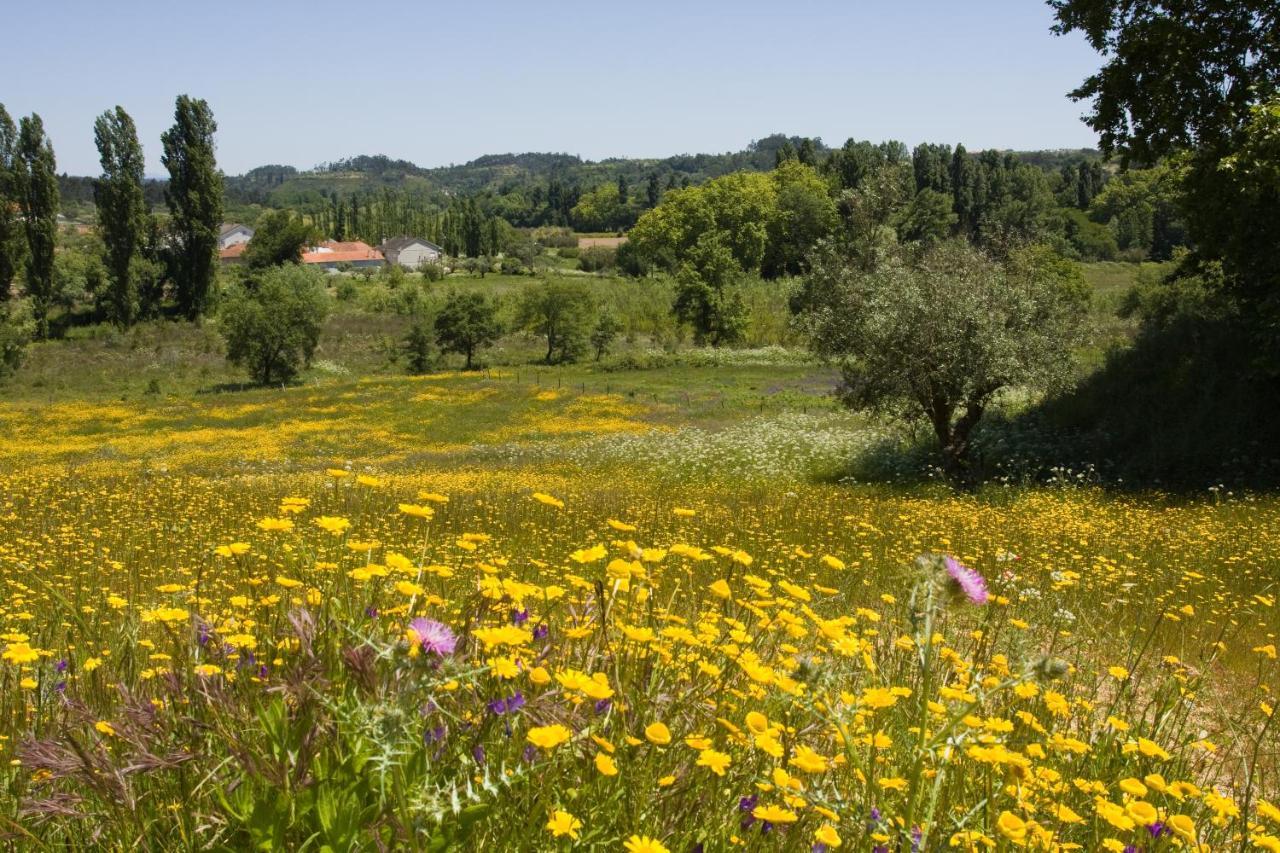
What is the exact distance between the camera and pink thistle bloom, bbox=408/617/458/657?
1995 mm

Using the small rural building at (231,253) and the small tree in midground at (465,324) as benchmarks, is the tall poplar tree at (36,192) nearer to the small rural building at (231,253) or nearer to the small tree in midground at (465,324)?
the small tree in midground at (465,324)

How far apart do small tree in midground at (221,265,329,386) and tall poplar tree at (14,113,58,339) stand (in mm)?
16980

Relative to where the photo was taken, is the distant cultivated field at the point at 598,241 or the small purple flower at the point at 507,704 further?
the distant cultivated field at the point at 598,241

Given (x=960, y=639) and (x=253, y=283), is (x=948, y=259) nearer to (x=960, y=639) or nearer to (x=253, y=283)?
(x=960, y=639)

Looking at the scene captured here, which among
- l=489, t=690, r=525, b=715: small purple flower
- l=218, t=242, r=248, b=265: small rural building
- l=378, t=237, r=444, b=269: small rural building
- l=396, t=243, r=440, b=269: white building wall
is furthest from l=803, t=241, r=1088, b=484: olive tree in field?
l=396, t=243, r=440, b=269: white building wall

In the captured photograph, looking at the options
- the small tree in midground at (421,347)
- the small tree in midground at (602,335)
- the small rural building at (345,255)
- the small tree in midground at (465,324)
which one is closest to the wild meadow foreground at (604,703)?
the small tree in midground at (421,347)

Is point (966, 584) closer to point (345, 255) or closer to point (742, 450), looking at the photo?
point (742, 450)

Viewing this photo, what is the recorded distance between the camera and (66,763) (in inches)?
77.4

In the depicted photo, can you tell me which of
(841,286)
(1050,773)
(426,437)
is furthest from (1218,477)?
(426,437)

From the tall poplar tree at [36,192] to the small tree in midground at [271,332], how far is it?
17.0m

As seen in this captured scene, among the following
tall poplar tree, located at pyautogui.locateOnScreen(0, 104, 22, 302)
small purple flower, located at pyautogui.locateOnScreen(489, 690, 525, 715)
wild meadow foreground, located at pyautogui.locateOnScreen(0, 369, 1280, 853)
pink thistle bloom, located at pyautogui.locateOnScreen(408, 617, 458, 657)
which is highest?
tall poplar tree, located at pyautogui.locateOnScreen(0, 104, 22, 302)

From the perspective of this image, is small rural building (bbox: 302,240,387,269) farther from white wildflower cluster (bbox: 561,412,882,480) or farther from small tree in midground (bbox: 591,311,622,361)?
white wildflower cluster (bbox: 561,412,882,480)

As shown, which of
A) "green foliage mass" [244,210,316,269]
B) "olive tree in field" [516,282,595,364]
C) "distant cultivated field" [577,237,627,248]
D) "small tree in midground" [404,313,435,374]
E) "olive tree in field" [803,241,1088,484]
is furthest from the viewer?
"distant cultivated field" [577,237,627,248]

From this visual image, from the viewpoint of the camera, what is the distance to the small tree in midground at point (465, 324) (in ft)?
184
